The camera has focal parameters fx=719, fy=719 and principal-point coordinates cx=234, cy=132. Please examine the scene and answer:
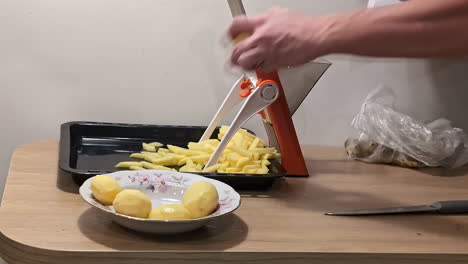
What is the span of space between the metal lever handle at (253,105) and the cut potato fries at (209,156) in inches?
1.0

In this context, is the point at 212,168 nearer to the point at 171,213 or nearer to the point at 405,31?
the point at 171,213

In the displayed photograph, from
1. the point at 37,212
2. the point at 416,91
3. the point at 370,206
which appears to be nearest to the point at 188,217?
the point at 37,212

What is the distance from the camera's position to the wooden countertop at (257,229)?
88 cm

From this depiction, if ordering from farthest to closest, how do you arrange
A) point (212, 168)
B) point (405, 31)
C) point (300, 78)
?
point (300, 78) < point (212, 168) < point (405, 31)

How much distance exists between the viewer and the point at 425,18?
0.88 metres

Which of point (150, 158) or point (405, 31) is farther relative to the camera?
point (150, 158)

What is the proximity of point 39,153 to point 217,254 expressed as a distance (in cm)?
46

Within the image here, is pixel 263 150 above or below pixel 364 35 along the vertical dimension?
below

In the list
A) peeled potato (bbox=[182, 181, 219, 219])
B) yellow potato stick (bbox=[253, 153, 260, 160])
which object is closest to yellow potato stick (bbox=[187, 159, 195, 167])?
yellow potato stick (bbox=[253, 153, 260, 160])

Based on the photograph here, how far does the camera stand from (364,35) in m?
0.90

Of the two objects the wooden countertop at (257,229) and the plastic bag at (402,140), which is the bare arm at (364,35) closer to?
the wooden countertop at (257,229)

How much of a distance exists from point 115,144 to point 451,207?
577 millimetres

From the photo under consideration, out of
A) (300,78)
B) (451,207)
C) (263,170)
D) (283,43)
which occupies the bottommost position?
(451,207)

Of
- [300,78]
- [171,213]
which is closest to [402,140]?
[300,78]
